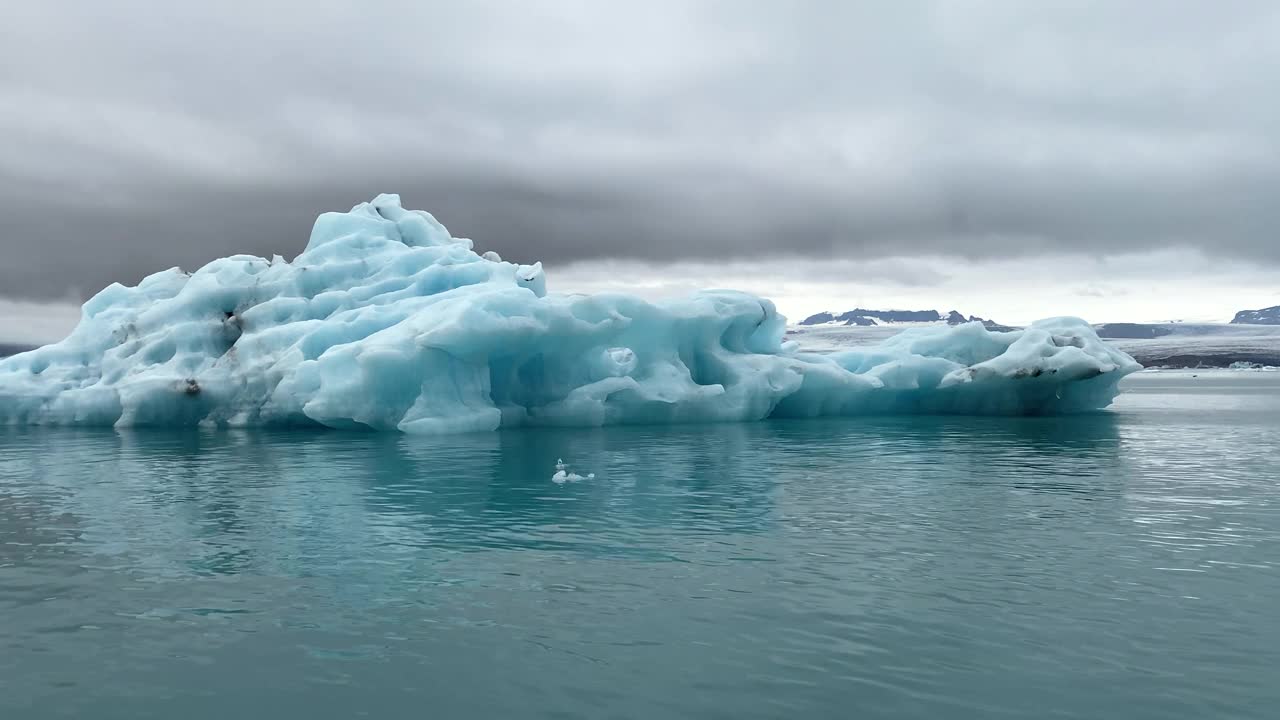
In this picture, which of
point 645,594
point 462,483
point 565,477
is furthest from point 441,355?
point 645,594

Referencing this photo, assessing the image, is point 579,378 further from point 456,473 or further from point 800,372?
point 456,473

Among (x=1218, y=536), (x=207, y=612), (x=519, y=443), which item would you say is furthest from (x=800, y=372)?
(x=207, y=612)

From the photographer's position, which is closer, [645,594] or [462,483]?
[645,594]

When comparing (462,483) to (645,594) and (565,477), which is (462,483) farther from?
(645,594)

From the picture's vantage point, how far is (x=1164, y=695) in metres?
6.07

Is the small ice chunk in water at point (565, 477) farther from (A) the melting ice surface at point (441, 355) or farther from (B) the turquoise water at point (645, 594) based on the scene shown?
(A) the melting ice surface at point (441, 355)

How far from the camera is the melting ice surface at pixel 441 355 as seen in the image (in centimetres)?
2586

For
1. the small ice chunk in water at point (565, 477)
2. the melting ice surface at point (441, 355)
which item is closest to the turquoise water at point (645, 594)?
the small ice chunk in water at point (565, 477)

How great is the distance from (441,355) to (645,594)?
17.7 meters

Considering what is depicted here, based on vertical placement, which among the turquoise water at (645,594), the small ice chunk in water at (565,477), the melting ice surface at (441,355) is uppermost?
the melting ice surface at (441,355)

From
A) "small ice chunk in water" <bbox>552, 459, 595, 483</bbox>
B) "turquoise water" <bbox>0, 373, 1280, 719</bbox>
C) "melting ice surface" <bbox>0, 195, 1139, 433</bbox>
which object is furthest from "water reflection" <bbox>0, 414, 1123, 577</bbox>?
"melting ice surface" <bbox>0, 195, 1139, 433</bbox>

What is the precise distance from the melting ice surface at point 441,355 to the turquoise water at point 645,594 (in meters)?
8.45

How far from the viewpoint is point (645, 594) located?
8.64 meters

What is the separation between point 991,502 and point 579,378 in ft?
55.1
